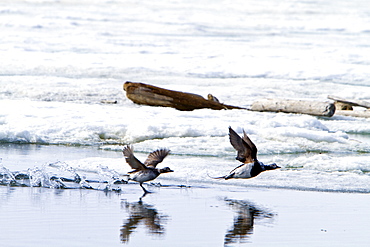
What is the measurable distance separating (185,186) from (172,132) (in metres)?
3.32

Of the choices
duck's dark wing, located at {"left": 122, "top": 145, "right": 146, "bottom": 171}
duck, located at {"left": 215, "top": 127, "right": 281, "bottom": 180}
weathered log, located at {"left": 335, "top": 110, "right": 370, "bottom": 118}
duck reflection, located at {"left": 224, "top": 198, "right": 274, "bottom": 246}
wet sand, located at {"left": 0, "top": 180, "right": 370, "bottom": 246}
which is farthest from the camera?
weathered log, located at {"left": 335, "top": 110, "right": 370, "bottom": 118}

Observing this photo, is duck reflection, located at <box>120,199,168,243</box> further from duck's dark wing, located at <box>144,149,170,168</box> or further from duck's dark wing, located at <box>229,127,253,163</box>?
duck's dark wing, located at <box>229,127,253,163</box>

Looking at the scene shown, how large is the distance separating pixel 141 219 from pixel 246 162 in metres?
1.66

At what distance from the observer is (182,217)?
5688 mm

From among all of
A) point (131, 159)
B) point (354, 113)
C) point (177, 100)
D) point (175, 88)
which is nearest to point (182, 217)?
point (131, 159)

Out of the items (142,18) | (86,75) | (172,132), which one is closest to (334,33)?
(142,18)

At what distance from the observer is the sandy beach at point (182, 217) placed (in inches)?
193

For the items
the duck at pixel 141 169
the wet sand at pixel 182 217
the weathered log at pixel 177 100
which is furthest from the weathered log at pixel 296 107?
the duck at pixel 141 169

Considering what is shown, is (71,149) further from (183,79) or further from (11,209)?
(183,79)

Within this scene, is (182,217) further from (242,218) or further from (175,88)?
(175,88)

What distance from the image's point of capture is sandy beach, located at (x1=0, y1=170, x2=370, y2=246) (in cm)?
491

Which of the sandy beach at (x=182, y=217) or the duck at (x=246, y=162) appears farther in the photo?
the duck at (x=246, y=162)

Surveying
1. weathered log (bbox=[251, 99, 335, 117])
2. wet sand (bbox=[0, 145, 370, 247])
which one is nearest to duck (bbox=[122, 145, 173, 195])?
wet sand (bbox=[0, 145, 370, 247])

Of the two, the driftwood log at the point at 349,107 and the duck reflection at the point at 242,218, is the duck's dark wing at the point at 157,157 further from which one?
the driftwood log at the point at 349,107
